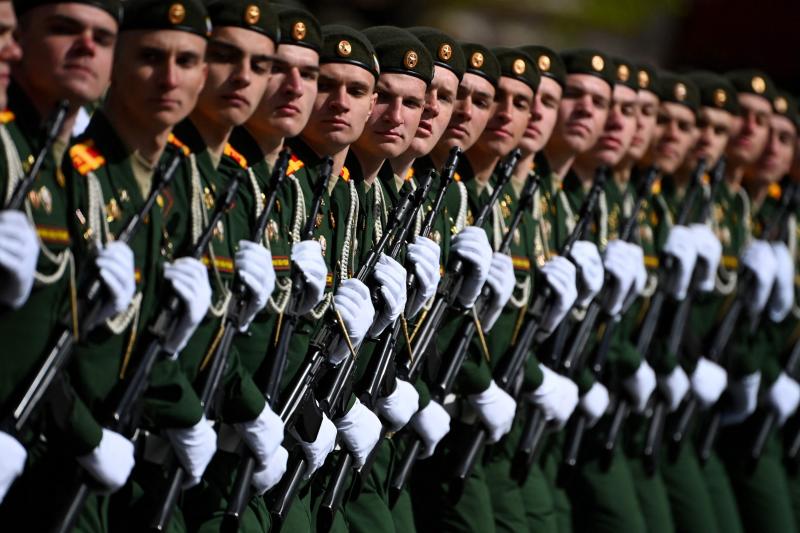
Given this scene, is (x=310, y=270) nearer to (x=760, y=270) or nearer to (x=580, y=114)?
(x=580, y=114)

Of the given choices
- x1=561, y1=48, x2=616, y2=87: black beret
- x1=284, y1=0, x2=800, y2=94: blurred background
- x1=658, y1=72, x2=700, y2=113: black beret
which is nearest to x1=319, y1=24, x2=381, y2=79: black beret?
x1=561, y1=48, x2=616, y2=87: black beret

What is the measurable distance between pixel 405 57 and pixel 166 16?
1.57 metres

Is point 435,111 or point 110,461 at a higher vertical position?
point 435,111

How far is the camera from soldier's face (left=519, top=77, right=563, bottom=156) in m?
8.75

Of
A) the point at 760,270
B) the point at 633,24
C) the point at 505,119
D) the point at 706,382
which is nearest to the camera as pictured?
the point at 505,119

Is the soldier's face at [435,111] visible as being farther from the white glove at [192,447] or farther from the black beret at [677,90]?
the black beret at [677,90]

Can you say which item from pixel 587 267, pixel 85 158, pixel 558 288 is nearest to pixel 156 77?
pixel 85 158

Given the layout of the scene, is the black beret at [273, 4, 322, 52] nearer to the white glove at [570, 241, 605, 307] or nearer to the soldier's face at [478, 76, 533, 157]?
the soldier's face at [478, 76, 533, 157]

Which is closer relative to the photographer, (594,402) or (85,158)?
(85,158)

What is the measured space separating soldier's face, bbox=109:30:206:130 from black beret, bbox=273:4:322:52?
780mm

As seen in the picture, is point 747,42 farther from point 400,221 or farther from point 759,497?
point 400,221

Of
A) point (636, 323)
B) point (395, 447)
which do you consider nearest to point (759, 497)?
point (636, 323)

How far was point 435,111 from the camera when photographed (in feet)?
25.7

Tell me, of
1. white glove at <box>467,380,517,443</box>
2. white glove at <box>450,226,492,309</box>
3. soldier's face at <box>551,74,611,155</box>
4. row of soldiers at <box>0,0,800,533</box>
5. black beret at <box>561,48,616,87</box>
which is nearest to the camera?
row of soldiers at <box>0,0,800,533</box>
